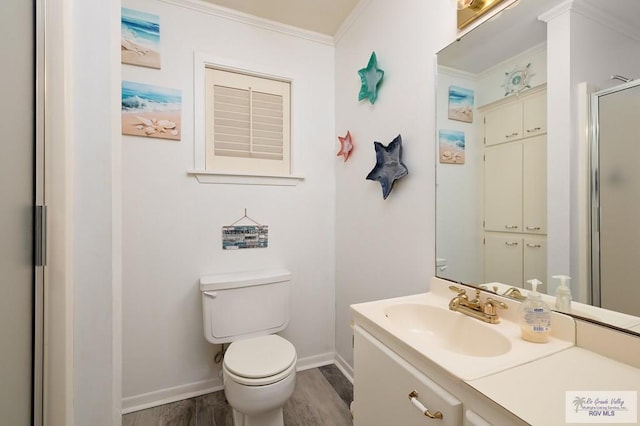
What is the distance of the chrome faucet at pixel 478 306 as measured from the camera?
3.15 feet

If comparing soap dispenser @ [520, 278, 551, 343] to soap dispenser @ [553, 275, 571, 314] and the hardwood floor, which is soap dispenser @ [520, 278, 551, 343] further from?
the hardwood floor

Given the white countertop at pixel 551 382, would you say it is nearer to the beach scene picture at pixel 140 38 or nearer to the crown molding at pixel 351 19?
the crown molding at pixel 351 19

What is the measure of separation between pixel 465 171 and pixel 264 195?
1.30 m

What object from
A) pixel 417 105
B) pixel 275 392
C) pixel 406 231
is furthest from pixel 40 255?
pixel 417 105

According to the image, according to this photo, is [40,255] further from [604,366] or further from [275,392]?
[604,366]

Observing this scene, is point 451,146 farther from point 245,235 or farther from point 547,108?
point 245,235

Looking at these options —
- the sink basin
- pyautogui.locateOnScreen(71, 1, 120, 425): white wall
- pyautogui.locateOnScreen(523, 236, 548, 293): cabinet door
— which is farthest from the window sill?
pyautogui.locateOnScreen(523, 236, 548, 293): cabinet door

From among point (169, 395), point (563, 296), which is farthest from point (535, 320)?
point (169, 395)

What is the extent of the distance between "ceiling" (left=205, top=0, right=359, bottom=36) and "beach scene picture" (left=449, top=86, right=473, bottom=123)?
1080 mm

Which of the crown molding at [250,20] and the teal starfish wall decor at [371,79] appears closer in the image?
the teal starfish wall decor at [371,79]

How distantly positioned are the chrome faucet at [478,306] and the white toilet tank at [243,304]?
1109 mm

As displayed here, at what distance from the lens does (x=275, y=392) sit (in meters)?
1.31

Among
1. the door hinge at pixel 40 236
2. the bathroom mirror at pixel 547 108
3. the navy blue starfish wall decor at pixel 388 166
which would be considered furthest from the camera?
the navy blue starfish wall decor at pixel 388 166

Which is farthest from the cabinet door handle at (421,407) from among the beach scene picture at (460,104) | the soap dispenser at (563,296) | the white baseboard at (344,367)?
the white baseboard at (344,367)
